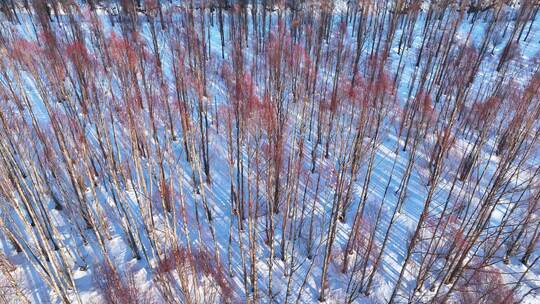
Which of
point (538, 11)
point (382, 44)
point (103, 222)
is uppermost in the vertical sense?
point (538, 11)

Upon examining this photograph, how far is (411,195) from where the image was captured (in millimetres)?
18891

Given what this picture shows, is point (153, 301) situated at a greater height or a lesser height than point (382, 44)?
lesser

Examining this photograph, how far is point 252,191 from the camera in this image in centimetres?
1830

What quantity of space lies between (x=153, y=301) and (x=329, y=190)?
34.6 feet

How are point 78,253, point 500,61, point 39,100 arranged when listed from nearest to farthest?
point 78,253 < point 39,100 < point 500,61

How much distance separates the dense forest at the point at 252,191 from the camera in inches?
500

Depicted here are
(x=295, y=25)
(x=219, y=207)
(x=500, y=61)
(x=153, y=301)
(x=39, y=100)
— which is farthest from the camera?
(x=295, y=25)

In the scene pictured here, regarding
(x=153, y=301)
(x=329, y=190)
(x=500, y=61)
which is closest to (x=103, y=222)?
(x=153, y=301)

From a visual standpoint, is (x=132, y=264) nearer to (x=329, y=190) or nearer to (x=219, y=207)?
(x=219, y=207)

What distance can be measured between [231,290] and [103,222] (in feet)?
22.4

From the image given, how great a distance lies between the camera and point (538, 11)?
38.1 meters

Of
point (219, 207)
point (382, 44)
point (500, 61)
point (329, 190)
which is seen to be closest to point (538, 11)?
point (500, 61)

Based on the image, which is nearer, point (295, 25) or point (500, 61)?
point (500, 61)

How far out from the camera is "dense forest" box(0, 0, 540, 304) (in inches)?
500
